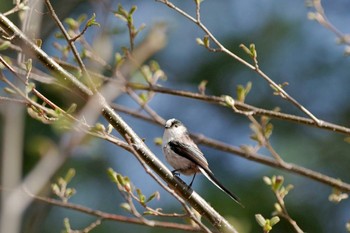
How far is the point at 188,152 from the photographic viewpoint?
3.41 metres

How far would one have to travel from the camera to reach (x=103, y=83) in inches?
125

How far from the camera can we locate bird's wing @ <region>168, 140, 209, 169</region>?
3.36 meters

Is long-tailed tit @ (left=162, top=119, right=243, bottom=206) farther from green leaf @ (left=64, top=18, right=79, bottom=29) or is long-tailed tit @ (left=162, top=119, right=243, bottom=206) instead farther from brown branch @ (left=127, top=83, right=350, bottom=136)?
green leaf @ (left=64, top=18, right=79, bottom=29)

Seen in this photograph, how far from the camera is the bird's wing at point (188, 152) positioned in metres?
3.36

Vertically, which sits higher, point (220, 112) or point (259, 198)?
point (220, 112)

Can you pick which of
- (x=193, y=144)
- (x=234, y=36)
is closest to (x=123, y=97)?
(x=234, y=36)

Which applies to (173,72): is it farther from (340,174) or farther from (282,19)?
(340,174)

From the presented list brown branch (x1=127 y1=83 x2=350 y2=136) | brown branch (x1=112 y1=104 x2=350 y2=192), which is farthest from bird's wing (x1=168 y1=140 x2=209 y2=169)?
brown branch (x1=127 y1=83 x2=350 y2=136)

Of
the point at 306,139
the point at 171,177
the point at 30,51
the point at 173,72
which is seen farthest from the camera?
the point at 173,72

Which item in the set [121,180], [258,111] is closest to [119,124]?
[121,180]

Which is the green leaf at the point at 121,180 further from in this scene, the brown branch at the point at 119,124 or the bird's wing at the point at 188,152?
the bird's wing at the point at 188,152

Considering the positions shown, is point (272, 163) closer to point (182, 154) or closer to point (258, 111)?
point (258, 111)

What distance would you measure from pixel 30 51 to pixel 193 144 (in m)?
1.51

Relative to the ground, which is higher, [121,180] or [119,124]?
[119,124]
